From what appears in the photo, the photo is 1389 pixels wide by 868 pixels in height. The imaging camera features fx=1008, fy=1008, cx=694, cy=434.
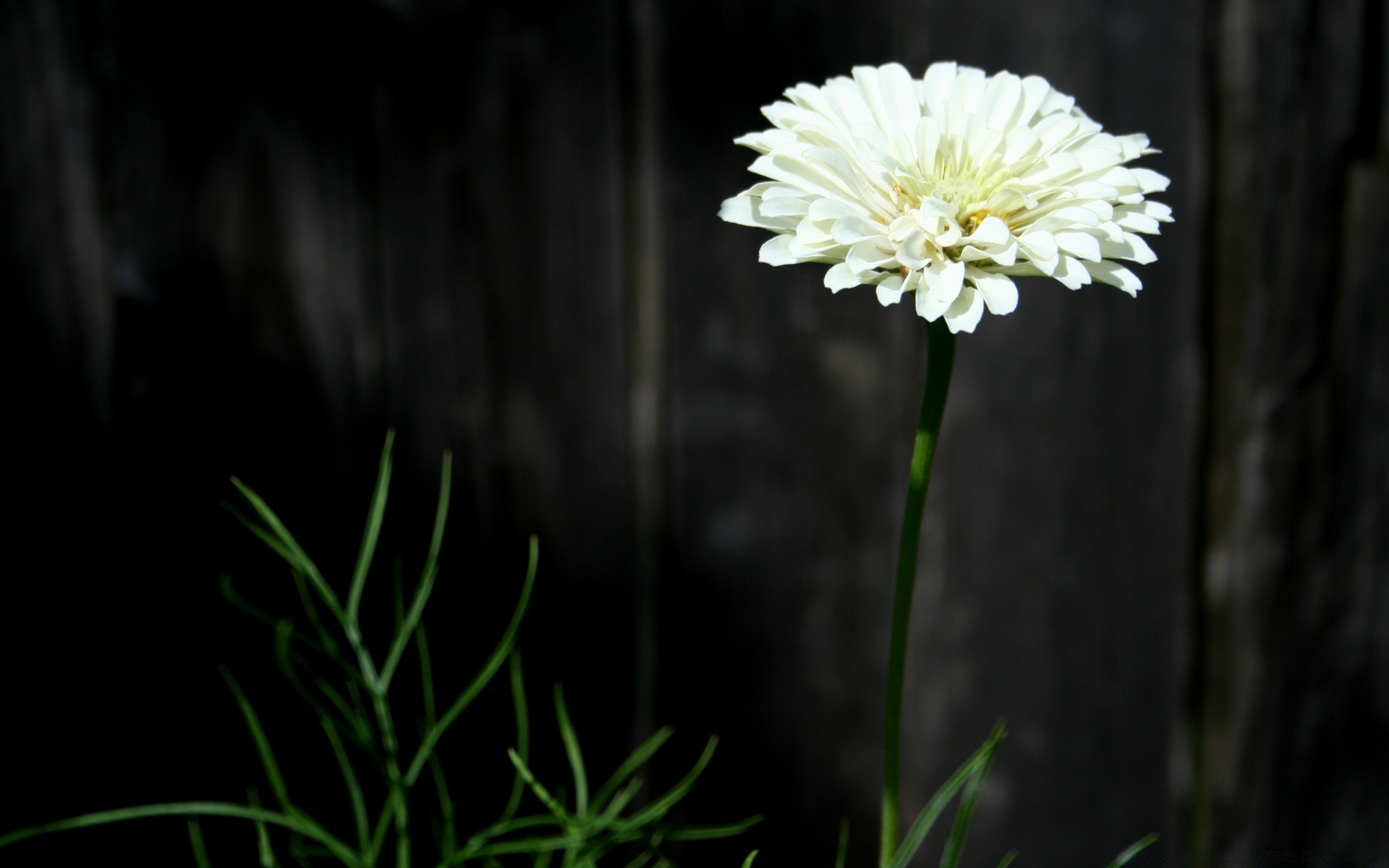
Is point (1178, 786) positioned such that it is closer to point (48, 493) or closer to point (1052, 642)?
point (1052, 642)

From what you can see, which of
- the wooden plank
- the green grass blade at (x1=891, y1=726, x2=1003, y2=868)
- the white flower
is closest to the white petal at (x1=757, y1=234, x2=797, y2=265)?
the white flower

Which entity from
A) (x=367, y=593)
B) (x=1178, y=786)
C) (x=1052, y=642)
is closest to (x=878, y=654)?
(x=1052, y=642)

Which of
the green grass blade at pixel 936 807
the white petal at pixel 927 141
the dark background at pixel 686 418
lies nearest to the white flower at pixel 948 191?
the white petal at pixel 927 141

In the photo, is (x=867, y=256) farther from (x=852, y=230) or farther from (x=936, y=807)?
(x=936, y=807)

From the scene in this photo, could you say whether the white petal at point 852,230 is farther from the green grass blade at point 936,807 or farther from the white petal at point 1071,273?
the green grass blade at point 936,807

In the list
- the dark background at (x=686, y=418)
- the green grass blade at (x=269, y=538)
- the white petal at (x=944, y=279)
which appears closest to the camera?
the white petal at (x=944, y=279)

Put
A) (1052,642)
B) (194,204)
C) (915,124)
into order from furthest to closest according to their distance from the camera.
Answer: (1052,642), (194,204), (915,124)
